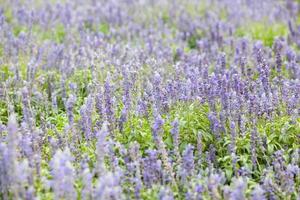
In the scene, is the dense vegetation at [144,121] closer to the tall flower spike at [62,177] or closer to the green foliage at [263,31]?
the tall flower spike at [62,177]

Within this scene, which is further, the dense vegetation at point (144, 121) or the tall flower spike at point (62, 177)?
the dense vegetation at point (144, 121)

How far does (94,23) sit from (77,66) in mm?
2845

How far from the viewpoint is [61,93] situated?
22.5 ft

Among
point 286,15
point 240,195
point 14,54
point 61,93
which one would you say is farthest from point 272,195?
point 286,15

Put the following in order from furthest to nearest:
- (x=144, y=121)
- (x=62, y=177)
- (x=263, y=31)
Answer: (x=263, y=31), (x=144, y=121), (x=62, y=177)

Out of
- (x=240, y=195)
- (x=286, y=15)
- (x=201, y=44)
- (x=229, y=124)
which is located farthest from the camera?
(x=286, y=15)

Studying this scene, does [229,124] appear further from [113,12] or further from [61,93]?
[113,12]

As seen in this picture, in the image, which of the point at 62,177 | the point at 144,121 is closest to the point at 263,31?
the point at 144,121

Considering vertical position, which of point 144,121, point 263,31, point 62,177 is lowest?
point 263,31

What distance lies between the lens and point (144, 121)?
558cm

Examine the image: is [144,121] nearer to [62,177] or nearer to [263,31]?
[62,177]

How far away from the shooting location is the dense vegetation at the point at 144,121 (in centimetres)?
440

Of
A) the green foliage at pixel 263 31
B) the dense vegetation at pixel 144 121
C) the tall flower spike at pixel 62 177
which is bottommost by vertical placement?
the green foliage at pixel 263 31

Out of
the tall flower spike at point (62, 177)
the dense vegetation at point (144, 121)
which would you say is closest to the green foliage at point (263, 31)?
the dense vegetation at point (144, 121)
